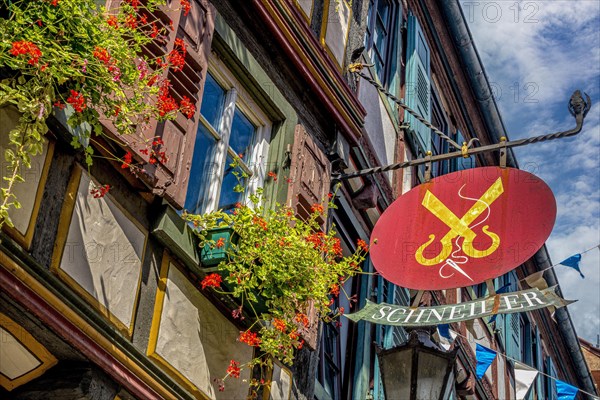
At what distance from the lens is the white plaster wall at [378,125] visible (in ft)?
35.9

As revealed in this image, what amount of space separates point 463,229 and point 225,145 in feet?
6.63

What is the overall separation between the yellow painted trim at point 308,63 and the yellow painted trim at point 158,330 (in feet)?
8.14

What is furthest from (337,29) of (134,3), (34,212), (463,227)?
(34,212)

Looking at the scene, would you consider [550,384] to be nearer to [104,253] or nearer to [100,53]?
[104,253]

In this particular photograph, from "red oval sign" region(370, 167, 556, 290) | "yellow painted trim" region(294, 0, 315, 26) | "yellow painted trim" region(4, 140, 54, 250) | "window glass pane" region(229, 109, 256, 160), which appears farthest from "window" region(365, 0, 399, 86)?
"yellow painted trim" region(4, 140, 54, 250)

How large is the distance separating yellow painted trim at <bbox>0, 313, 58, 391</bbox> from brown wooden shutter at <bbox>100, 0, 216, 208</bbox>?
1134mm

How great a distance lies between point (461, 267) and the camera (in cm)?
791

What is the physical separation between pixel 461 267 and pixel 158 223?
2.62 metres

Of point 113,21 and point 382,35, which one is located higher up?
point 382,35

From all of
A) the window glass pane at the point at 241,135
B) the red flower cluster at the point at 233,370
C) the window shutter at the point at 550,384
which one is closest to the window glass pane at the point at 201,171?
the window glass pane at the point at 241,135

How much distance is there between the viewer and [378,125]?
1138cm

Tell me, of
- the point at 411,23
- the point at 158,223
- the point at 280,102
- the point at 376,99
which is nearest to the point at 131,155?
the point at 158,223

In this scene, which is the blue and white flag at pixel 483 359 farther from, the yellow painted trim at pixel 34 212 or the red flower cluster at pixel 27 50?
the red flower cluster at pixel 27 50

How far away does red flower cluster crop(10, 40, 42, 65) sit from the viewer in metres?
4.66
